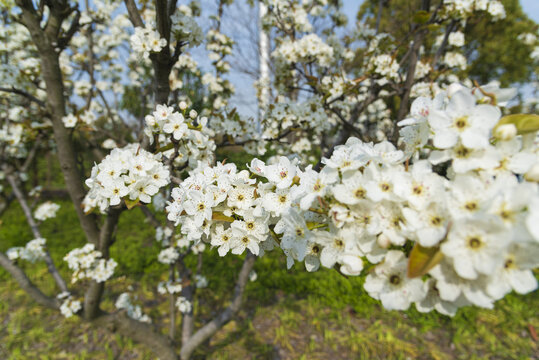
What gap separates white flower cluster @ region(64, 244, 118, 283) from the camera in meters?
2.35

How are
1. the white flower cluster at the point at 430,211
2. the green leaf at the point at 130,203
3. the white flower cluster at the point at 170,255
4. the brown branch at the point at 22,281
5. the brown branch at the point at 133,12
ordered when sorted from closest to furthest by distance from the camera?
the white flower cluster at the point at 430,211, the green leaf at the point at 130,203, the brown branch at the point at 133,12, the brown branch at the point at 22,281, the white flower cluster at the point at 170,255

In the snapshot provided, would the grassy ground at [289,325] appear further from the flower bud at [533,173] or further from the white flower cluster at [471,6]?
the white flower cluster at [471,6]

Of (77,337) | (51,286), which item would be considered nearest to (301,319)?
(77,337)

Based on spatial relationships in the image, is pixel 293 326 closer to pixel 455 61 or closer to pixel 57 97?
pixel 57 97

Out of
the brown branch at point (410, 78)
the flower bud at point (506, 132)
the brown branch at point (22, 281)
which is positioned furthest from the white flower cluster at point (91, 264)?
the brown branch at point (410, 78)

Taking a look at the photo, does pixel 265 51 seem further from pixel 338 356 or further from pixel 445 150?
pixel 445 150

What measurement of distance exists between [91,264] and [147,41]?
2002mm

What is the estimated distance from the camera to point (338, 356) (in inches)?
121

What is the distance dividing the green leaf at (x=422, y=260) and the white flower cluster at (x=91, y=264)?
2.53 metres

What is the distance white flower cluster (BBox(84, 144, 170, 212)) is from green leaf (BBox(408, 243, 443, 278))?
3.22 feet

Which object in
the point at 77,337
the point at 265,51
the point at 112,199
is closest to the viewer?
the point at 112,199

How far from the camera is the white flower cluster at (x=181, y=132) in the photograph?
1.41 m

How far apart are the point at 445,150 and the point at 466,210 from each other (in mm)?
170

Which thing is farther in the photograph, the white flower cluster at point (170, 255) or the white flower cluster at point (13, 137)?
the white flower cluster at point (170, 255)
